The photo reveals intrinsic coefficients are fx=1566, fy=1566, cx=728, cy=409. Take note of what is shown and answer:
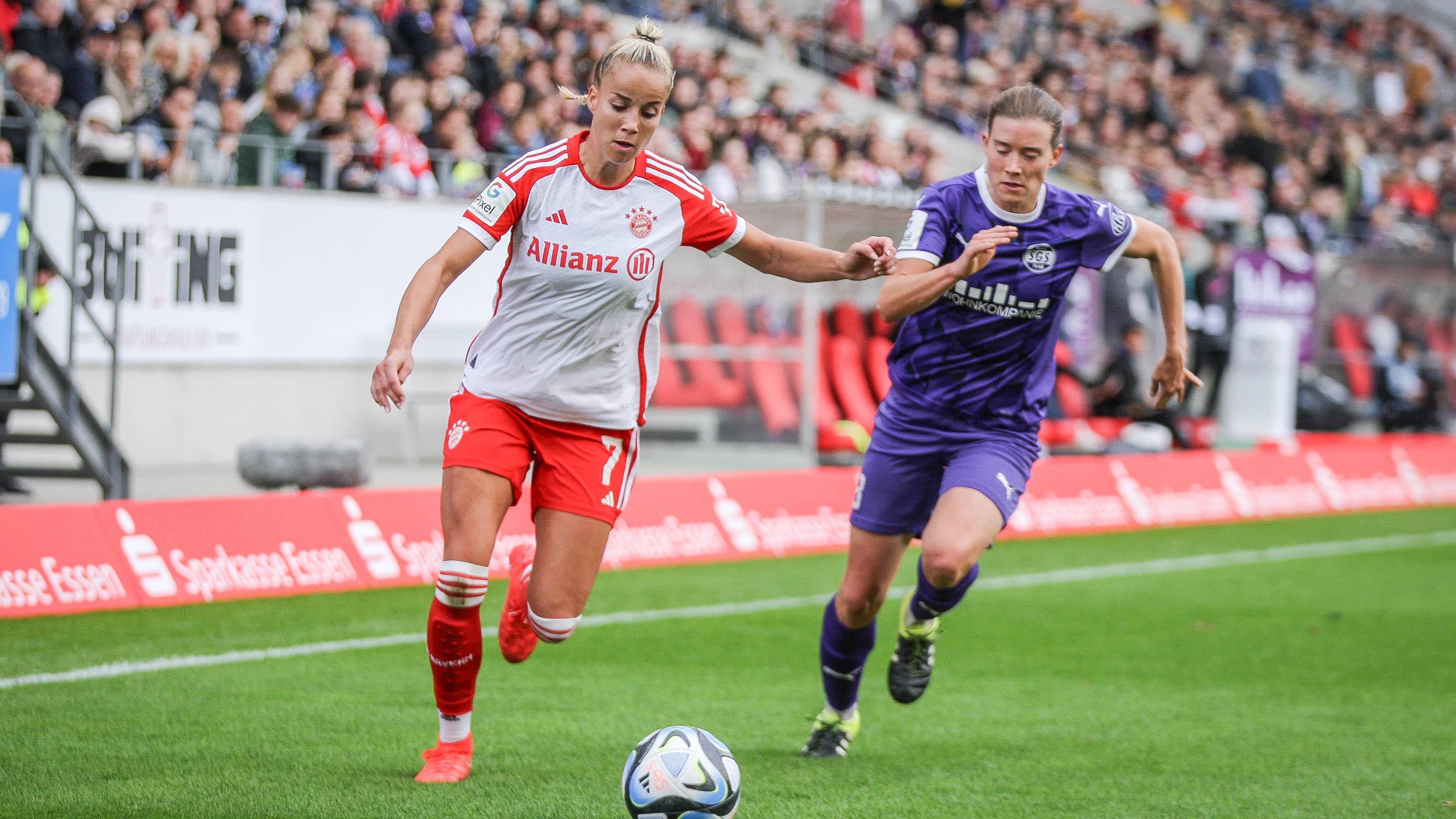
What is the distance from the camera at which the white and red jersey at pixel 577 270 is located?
Result: 4957 millimetres

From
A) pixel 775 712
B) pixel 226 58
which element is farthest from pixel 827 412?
pixel 775 712

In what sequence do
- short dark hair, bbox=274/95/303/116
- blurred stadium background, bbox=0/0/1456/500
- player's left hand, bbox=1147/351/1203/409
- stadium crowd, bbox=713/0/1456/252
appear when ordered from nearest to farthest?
1. player's left hand, bbox=1147/351/1203/409
2. blurred stadium background, bbox=0/0/1456/500
3. short dark hair, bbox=274/95/303/116
4. stadium crowd, bbox=713/0/1456/252

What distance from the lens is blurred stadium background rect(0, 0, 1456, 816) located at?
22.9ft

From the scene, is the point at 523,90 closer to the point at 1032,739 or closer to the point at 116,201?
the point at 116,201

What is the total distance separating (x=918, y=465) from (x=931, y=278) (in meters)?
0.88

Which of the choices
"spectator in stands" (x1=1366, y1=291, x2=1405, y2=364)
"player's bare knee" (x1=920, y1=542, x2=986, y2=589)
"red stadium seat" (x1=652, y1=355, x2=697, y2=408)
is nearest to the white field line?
"player's bare knee" (x1=920, y1=542, x2=986, y2=589)

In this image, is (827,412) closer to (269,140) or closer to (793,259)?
(269,140)

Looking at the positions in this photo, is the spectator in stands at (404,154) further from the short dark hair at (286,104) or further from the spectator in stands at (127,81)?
the spectator in stands at (127,81)

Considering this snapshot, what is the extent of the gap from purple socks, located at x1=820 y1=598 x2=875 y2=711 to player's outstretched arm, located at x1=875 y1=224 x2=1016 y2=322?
1214 mm

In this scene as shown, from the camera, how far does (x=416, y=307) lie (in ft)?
15.2

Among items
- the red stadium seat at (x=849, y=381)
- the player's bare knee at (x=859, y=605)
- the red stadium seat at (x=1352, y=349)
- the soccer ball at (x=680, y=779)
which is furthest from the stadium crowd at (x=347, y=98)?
the soccer ball at (x=680, y=779)

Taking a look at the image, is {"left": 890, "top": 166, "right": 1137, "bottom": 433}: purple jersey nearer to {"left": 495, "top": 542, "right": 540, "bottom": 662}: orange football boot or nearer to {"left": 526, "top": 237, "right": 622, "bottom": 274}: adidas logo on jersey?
{"left": 526, "top": 237, "right": 622, "bottom": 274}: adidas logo on jersey

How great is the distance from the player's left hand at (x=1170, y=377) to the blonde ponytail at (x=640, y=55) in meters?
2.04

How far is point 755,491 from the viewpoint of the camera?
11.4m
